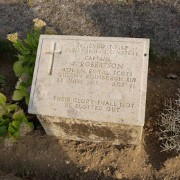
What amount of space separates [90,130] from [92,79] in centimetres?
54

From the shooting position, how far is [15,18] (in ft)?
15.8

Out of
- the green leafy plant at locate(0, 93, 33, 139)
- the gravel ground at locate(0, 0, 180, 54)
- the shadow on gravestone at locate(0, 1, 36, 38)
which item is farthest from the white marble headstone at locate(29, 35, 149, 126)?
the shadow on gravestone at locate(0, 1, 36, 38)

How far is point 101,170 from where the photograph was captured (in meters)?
3.37

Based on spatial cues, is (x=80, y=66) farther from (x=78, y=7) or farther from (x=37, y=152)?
(x=78, y=7)

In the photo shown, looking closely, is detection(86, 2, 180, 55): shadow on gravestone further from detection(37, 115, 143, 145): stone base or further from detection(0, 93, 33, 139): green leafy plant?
detection(0, 93, 33, 139): green leafy plant

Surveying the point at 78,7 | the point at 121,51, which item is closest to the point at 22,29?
the point at 78,7

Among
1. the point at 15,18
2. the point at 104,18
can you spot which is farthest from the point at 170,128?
the point at 15,18

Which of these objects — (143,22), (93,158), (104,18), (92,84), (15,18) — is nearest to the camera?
(92,84)

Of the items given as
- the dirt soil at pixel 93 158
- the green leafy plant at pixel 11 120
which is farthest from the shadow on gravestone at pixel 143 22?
the green leafy plant at pixel 11 120

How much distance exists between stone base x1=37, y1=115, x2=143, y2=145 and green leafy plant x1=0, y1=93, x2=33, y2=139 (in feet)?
0.86

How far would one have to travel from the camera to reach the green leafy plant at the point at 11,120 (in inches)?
135

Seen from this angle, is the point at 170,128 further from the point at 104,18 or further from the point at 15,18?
the point at 15,18

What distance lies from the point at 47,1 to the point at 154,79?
6.80ft

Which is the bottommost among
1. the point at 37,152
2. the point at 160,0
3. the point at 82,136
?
the point at 37,152
